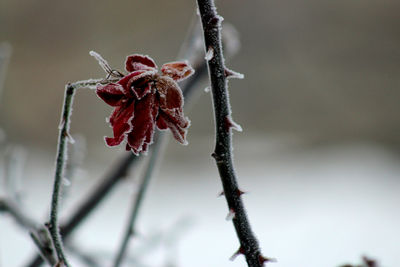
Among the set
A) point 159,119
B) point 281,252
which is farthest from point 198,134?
point 159,119

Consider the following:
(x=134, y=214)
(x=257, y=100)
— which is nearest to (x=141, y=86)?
(x=134, y=214)

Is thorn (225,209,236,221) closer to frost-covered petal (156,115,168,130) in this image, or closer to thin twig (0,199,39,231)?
frost-covered petal (156,115,168,130)

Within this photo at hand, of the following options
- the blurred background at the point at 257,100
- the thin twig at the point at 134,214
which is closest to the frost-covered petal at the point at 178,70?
the thin twig at the point at 134,214

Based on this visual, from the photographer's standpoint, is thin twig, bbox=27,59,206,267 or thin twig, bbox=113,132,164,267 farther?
thin twig, bbox=27,59,206,267

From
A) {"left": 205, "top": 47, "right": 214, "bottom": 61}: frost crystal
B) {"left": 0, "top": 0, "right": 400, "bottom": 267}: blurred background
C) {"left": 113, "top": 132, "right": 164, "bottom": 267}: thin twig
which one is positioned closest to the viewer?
{"left": 205, "top": 47, "right": 214, "bottom": 61}: frost crystal

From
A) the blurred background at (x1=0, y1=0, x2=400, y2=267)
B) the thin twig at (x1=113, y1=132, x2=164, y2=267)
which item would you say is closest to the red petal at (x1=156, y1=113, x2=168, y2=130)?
the thin twig at (x1=113, y1=132, x2=164, y2=267)

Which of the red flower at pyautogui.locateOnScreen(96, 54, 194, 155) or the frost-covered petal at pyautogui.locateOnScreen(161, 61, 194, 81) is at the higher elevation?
the frost-covered petal at pyautogui.locateOnScreen(161, 61, 194, 81)

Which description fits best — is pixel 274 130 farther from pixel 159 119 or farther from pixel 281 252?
pixel 159 119

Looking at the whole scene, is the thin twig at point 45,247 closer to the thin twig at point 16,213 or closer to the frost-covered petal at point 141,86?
the frost-covered petal at point 141,86
